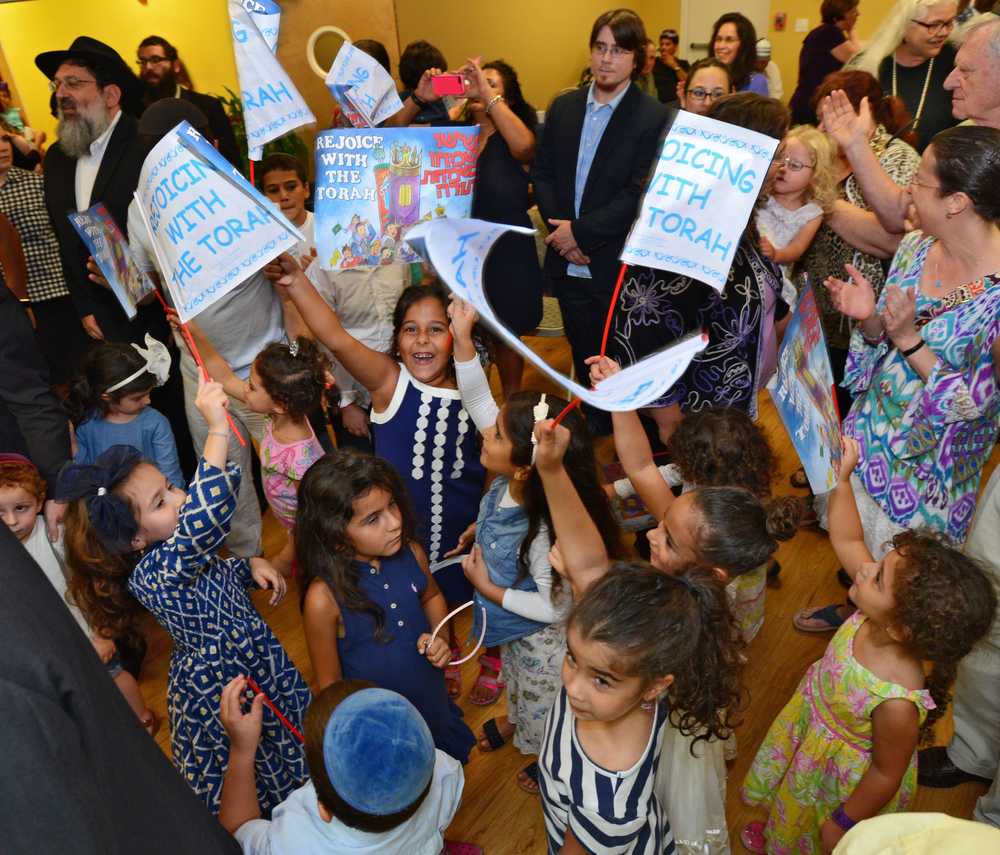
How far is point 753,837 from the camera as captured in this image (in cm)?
178

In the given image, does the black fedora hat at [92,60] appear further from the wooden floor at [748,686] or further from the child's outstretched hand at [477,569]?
the child's outstretched hand at [477,569]

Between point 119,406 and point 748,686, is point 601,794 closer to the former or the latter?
point 748,686

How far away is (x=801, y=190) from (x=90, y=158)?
102 inches

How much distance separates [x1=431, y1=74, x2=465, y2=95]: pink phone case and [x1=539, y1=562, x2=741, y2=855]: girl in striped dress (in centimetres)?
234

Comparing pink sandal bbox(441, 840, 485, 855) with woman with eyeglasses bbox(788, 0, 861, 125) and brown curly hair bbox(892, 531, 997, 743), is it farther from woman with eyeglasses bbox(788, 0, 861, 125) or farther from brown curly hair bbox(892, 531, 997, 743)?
woman with eyeglasses bbox(788, 0, 861, 125)

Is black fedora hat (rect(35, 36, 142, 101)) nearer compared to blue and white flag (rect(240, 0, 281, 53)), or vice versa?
blue and white flag (rect(240, 0, 281, 53))

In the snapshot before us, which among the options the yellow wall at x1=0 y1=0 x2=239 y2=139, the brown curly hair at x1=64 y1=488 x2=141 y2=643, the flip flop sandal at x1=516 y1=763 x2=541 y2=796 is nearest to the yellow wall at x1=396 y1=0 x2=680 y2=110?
the yellow wall at x1=0 y1=0 x2=239 y2=139

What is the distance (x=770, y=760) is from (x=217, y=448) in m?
1.39

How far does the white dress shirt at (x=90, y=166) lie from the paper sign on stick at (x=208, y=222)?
146 centimetres

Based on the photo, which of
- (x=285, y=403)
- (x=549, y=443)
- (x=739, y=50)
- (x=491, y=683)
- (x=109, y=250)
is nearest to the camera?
(x=549, y=443)

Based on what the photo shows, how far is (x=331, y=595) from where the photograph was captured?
1623mm

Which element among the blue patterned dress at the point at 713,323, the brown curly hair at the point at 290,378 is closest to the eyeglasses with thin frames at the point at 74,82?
the brown curly hair at the point at 290,378

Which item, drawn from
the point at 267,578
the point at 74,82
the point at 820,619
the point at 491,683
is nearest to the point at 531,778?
the point at 491,683

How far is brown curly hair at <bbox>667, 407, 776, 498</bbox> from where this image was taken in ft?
6.05
